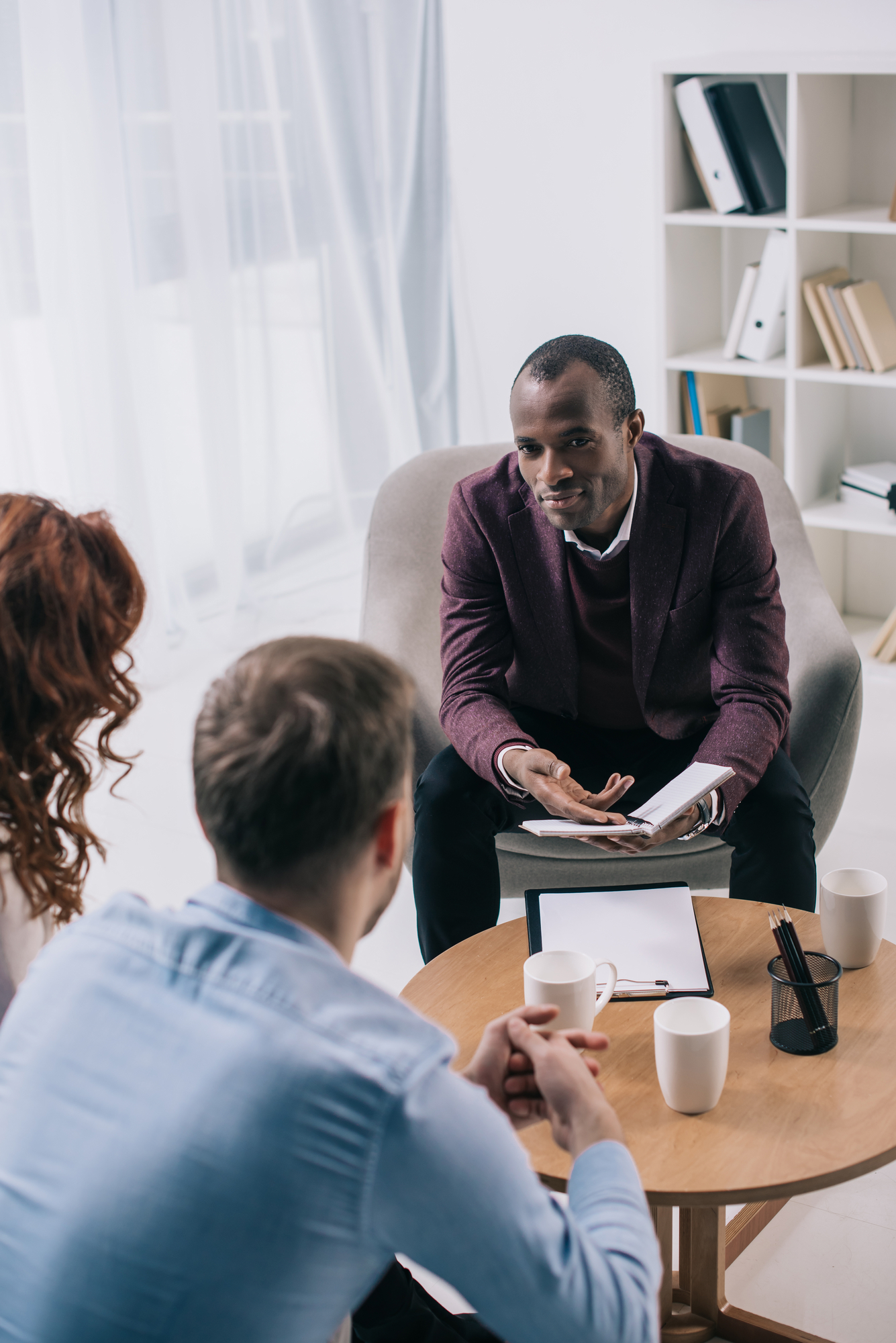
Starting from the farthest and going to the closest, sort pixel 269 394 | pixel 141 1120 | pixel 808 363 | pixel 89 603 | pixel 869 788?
pixel 269 394
pixel 808 363
pixel 869 788
pixel 89 603
pixel 141 1120

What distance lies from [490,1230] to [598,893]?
0.85 m

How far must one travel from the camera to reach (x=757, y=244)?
3.47 meters

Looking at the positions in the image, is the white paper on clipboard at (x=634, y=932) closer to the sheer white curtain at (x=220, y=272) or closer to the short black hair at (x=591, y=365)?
the short black hair at (x=591, y=365)

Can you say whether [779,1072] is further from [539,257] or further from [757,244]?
[539,257]

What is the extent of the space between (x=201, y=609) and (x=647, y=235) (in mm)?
1619

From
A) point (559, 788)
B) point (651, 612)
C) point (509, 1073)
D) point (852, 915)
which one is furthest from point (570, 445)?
point (509, 1073)

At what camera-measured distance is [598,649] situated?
2.07 metres

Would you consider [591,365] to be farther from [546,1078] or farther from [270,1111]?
[270,1111]

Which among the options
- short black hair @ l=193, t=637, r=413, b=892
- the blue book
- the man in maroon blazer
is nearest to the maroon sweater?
the man in maroon blazer

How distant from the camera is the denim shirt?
2.45ft

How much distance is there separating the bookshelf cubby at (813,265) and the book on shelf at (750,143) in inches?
1.6

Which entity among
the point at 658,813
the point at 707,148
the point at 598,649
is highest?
the point at 707,148

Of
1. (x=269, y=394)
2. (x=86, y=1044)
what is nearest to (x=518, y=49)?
(x=269, y=394)

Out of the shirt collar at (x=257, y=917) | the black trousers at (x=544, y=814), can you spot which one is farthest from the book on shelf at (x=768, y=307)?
the shirt collar at (x=257, y=917)
